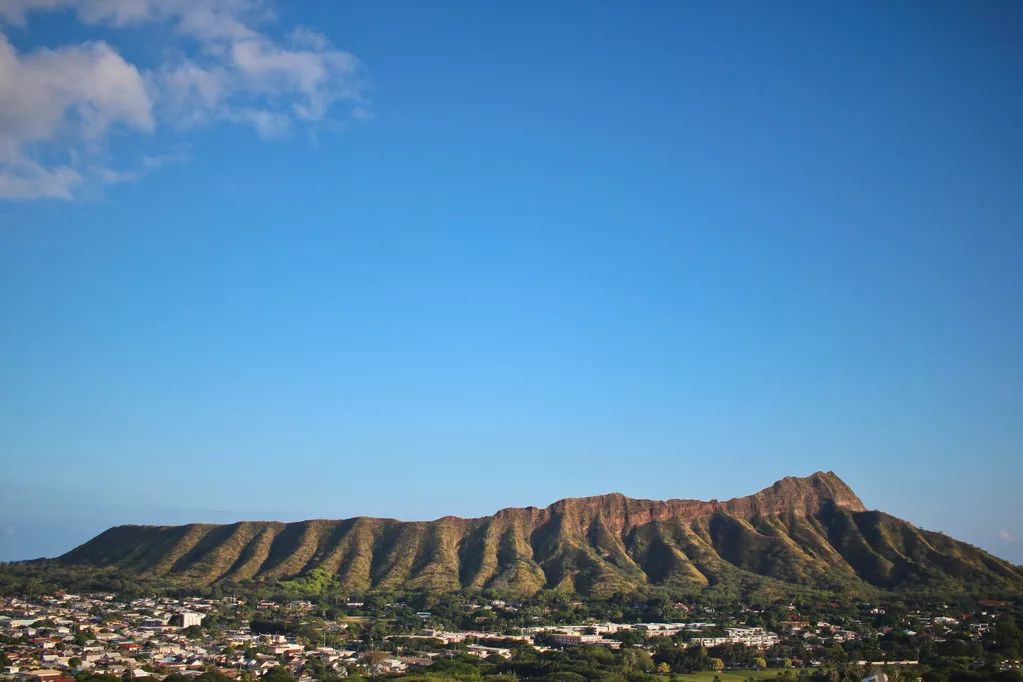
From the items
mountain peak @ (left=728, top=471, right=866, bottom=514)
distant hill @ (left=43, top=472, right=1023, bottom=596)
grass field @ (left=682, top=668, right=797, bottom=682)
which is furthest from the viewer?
mountain peak @ (left=728, top=471, right=866, bottom=514)

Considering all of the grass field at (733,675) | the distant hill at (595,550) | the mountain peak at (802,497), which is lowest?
the grass field at (733,675)

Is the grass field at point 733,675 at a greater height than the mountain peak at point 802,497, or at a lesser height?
lesser

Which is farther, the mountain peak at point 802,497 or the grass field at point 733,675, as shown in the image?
the mountain peak at point 802,497

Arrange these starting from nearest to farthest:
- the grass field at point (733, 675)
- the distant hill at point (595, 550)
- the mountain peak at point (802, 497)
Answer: the grass field at point (733, 675) < the distant hill at point (595, 550) < the mountain peak at point (802, 497)

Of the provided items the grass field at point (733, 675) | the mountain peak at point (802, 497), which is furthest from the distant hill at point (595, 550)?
the grass field at point (733, 675)

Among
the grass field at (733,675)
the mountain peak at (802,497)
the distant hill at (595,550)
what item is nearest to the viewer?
the grass field at (733,675)

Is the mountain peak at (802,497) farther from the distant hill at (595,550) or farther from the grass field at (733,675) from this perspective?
the grass field at (733,675)

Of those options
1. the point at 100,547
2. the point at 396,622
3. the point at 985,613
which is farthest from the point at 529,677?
the point at 100,547

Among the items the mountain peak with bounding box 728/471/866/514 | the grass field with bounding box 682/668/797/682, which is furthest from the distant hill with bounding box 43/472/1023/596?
the grass field with bounding box 682/668/797/682

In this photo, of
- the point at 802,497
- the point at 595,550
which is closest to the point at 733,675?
the point at 595,550

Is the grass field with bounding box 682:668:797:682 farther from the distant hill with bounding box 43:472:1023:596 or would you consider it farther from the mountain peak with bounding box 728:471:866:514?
the mountain peak with bounding box 728:471:866:514
